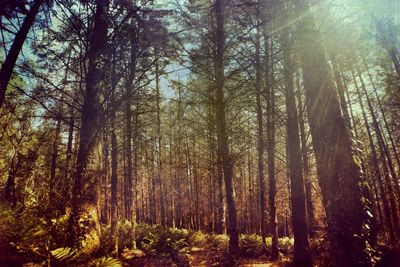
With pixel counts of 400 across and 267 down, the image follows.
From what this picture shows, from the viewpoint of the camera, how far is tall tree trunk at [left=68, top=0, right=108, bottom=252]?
6.18m

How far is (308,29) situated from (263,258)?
8.49 m

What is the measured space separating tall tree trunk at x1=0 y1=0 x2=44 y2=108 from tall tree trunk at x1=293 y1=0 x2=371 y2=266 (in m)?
6.19

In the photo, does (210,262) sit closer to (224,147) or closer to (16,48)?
(224,147)

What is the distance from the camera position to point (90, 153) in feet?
22.8

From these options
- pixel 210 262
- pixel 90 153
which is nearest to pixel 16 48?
pixel 90 153

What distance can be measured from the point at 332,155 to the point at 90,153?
5.59 meters

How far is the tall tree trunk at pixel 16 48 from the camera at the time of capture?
6.19 meters

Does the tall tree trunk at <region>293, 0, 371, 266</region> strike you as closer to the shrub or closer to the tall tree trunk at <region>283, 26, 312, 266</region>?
the tall tree trunk at <region>283, 26, 312, 266</region>

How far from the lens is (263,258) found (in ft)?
33.5

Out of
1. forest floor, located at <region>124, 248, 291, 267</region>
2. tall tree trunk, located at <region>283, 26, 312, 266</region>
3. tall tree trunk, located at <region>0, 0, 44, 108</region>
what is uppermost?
tall tree trunk, located at <region>0, 0, 44, 108</region>

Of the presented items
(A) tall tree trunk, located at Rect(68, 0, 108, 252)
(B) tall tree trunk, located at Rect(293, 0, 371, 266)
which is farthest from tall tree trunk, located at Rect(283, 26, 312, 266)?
(A) tall tree trunk, located at Rect(68, 0, 108, 252)

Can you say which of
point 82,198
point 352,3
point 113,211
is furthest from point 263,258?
point 352,3

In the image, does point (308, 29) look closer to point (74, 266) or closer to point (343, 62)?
point (74, 266)

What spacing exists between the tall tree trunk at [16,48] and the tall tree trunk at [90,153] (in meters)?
1.42
